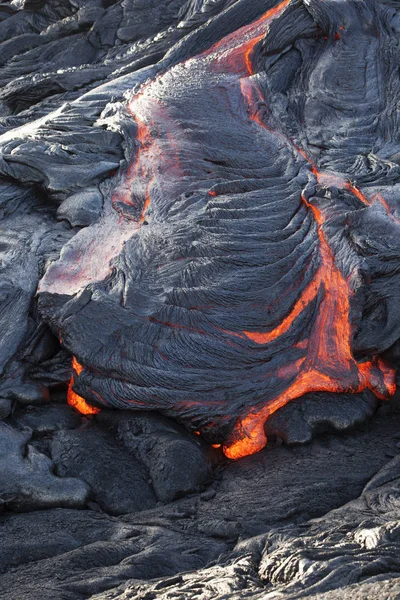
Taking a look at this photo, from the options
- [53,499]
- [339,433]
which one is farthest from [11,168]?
[339,433]

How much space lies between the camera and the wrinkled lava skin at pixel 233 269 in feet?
15.0

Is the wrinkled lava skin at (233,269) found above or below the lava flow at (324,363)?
above

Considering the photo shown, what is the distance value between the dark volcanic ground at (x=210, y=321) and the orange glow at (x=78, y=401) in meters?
0.05

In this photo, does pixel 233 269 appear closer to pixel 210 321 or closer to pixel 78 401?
pixel 210 321

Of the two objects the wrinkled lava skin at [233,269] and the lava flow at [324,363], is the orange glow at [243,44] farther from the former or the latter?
the lava flow at [324,363]

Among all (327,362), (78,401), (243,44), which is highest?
(243,44)

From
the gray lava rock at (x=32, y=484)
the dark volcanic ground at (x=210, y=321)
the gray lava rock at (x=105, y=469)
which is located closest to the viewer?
the dark volcanic ground at (x=210, y=321)

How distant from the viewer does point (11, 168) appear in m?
5.52

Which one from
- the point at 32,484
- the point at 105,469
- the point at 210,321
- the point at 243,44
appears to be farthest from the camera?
the point at 243,44

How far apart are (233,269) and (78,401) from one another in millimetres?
1328

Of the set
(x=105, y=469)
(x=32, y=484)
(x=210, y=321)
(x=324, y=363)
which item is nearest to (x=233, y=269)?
(x=210, y=321)

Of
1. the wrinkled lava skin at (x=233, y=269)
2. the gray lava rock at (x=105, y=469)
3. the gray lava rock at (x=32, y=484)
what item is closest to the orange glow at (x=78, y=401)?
the wrinkled lava skin at (x=233, y=269)

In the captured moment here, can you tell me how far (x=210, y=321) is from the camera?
4.70 metres

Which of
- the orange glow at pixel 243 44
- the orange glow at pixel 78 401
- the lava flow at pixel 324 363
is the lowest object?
the lava flow at pixel 324 363
